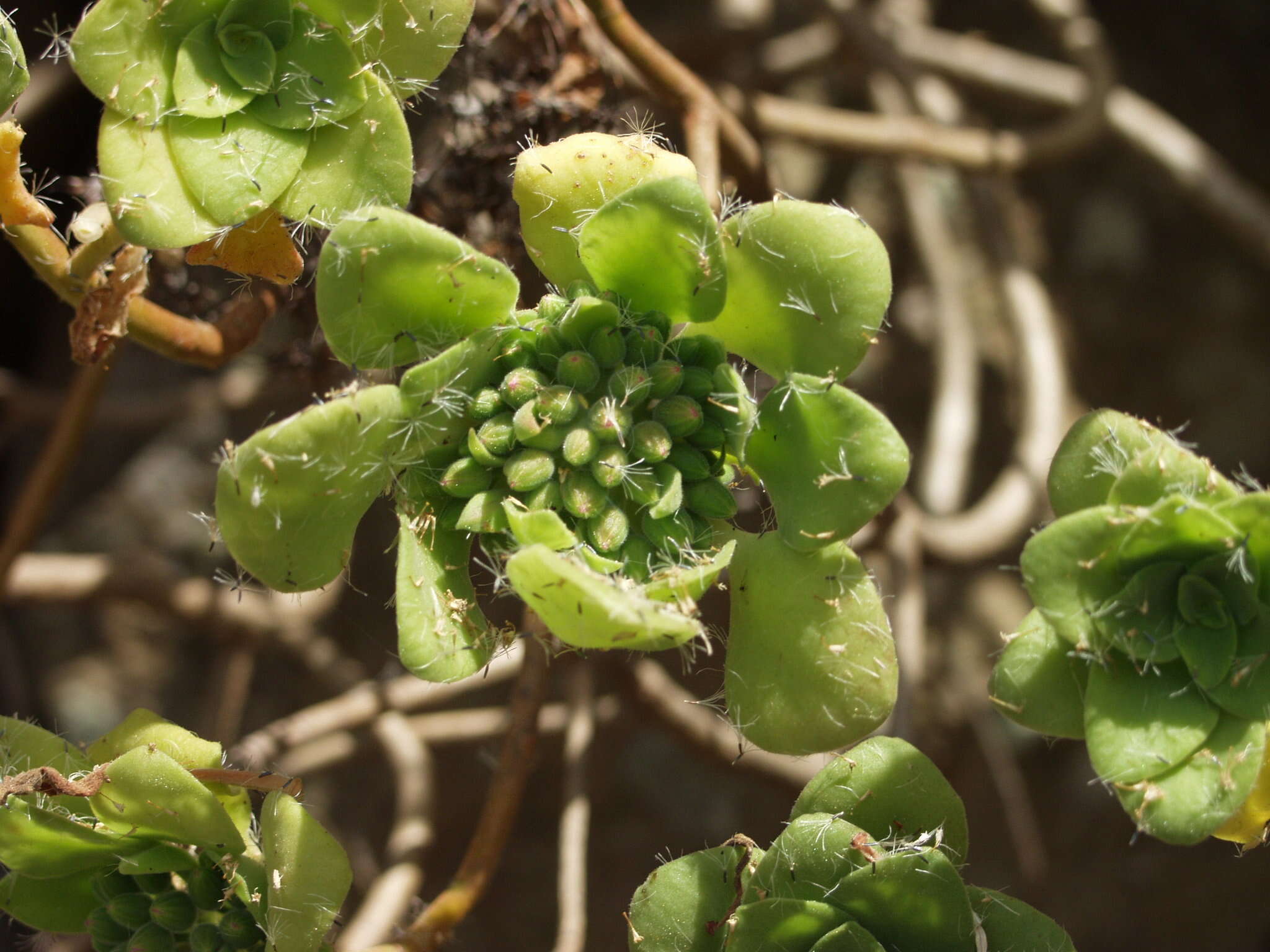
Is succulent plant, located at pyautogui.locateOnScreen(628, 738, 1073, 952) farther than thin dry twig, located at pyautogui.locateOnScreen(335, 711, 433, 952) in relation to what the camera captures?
No

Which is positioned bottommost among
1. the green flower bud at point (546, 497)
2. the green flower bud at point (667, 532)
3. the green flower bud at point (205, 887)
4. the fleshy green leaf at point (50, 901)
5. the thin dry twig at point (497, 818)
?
the thin dry twig at point (497, 818)

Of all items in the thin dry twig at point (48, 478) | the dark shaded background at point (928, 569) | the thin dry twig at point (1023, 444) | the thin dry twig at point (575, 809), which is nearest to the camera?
the thin dry twig at point (575, 809)

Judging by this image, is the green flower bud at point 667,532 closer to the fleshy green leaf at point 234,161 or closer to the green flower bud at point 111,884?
→ the fleshy green leaf at point 234,161

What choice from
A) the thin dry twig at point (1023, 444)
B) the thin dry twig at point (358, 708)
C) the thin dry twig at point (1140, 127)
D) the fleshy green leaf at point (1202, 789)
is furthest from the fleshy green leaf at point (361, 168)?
the thin dry twig at point (1140, 127)

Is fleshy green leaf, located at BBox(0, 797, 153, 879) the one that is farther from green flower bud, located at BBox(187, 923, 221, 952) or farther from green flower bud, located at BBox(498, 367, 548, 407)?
green flower bud, located at BBox(498, 367, 548, 407)

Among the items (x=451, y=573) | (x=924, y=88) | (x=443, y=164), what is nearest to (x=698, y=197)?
(x=451, y=573)

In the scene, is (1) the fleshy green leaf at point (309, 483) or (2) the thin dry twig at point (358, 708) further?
(2) the thin dry twig at point (358, 708)

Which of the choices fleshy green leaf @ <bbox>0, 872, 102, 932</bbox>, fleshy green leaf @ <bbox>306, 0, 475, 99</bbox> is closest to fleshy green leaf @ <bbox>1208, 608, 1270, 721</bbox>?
fleshy green leaf @ <bbox>306, 0, 475, 99</bbox>

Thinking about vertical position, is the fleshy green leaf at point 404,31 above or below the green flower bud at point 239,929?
above
